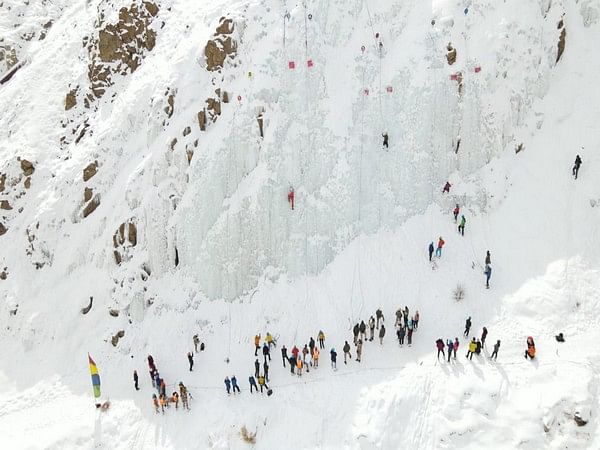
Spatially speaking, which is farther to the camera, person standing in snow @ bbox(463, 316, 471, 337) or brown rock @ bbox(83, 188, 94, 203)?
brown rock @ bbox(83, 188, 94, 203)

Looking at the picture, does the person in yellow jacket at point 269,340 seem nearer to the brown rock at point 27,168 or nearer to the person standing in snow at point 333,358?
the person standing in snow at point 333,358

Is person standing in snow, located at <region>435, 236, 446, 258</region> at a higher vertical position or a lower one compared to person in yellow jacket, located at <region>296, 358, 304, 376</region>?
higher

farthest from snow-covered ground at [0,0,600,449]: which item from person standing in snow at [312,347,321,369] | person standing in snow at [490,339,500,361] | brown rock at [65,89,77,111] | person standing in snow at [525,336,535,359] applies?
brown rock at [65,89,77,111]

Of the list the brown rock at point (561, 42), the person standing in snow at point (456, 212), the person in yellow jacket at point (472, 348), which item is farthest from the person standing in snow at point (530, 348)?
the brown rock at point (561, 42)

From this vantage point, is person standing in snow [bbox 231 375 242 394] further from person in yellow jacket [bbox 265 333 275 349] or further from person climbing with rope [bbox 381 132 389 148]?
person climbing with rope [bbox 381 132 389 148]

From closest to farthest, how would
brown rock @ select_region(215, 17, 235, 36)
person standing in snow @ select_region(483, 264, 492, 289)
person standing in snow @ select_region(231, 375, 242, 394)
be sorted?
person standing in snow @ select_region(231, 375, 242, 394) → person standing in snow @ select_region(483, 264, 492, 289) → brown rock @ select_region(215, 17, 235, 36)
